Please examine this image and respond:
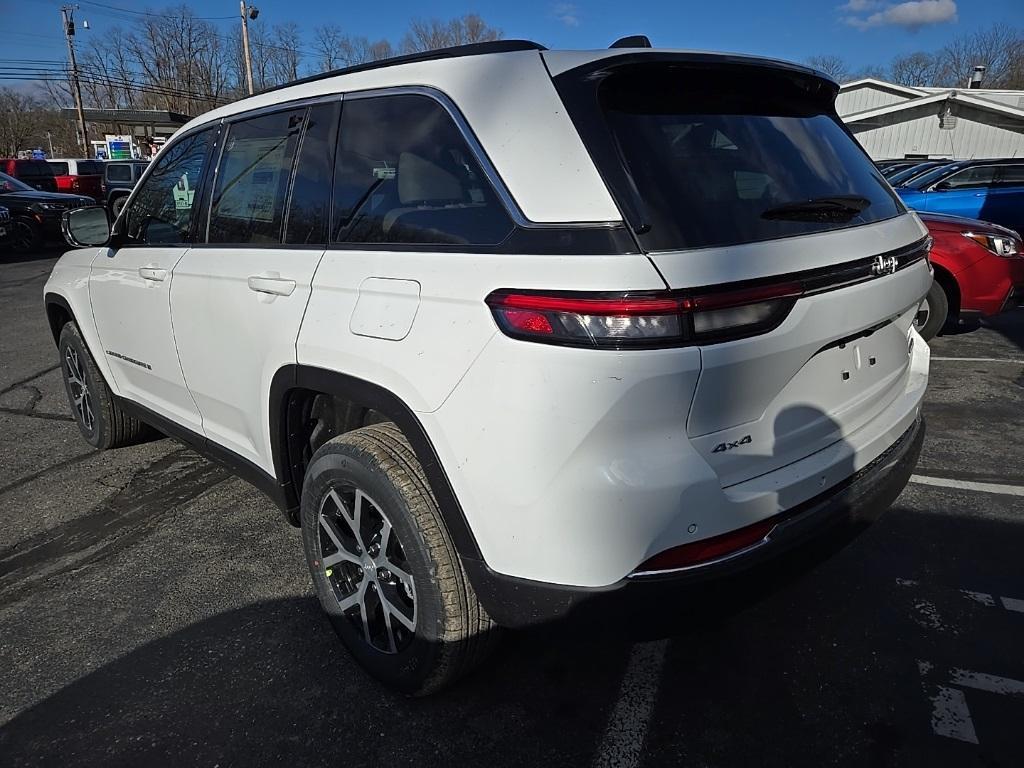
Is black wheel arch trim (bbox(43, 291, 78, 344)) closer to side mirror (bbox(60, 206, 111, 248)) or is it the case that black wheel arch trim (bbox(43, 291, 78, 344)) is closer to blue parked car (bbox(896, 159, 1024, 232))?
side mirror (bbox(60, 206, 111, 248))

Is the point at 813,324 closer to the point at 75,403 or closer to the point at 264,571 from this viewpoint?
the point at 264,571

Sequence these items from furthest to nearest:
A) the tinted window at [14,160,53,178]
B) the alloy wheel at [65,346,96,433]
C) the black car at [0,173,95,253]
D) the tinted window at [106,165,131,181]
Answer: the tinted window at [14,160,53,178]
the tinted window at [106,165,131,181]
the black car at [0,173,95,253]
the alloy wheel at [65,346,96,433]

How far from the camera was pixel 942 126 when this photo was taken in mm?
25531

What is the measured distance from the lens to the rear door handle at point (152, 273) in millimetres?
3035

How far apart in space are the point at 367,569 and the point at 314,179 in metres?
1.33

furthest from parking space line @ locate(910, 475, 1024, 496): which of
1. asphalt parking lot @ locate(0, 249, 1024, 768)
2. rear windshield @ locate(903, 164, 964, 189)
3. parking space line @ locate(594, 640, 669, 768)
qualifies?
rear windshield @ locate(903, 164, 964, 189)

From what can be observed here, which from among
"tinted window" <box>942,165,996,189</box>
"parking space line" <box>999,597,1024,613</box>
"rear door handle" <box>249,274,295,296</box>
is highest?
"rear door handle" <box>249,274,295,296</box>

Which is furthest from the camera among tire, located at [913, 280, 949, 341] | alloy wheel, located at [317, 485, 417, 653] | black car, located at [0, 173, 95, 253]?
black car, located at [0, 173, 95, 253]

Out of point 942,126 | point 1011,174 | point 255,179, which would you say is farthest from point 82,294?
point 942,126

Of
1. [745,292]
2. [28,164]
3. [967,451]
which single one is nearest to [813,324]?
[745,292]

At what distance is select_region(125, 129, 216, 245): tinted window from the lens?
3068mm

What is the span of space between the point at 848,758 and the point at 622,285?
1.52 m

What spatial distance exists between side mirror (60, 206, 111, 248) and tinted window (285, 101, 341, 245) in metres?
1.71

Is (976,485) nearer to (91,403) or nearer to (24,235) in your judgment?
(91,403)
